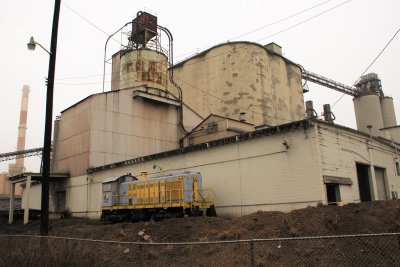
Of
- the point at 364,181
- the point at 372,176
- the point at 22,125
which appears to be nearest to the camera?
the point at 372,176

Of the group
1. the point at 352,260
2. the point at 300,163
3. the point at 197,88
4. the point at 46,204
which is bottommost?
the point at 352,260

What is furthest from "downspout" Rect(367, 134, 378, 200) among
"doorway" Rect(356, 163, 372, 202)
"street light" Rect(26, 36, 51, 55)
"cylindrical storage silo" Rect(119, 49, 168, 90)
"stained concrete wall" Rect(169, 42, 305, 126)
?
"cylindrical storage silo" Rect(119, 49, 168, 90)

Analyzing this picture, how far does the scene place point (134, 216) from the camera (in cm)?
2452

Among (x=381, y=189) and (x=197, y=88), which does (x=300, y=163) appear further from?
(x=197, y=88)

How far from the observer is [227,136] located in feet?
113

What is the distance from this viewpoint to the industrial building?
21000 millimetres

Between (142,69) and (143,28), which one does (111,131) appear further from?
(143,28)

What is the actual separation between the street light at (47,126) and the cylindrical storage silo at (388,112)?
200 feet

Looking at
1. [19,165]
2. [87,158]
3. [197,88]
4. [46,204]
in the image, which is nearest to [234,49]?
[197,88]

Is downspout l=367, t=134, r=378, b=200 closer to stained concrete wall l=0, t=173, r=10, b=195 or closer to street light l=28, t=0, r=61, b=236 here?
street light l=28, t=0, r=61, b=236

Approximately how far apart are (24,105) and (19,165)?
1815cm

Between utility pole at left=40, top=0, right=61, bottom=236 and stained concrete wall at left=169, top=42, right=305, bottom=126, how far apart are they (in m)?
32.5

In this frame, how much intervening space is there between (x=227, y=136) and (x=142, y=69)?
12.7 metres

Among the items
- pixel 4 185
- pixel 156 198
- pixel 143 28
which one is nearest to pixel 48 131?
pixel 156 198
